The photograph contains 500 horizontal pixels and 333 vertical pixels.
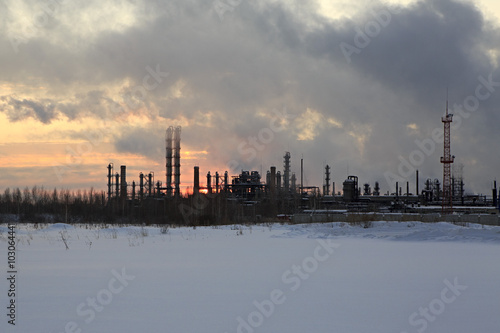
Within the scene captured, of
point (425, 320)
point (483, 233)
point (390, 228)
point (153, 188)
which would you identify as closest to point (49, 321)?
point (425, 320)

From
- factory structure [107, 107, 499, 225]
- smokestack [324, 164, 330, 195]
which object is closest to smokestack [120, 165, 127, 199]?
factory structure [107, 107, 499, 225]

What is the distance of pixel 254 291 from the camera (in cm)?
794

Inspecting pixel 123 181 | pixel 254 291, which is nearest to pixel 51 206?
pixel 123 181

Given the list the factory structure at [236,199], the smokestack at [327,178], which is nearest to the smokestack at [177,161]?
the factory structure at [236,199]

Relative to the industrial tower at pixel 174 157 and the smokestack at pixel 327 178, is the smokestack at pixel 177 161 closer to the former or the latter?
the industrial tower at pixel 174 157

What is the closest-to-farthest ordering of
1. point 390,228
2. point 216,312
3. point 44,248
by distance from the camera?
point 216,312
point 44,248
point 390,228

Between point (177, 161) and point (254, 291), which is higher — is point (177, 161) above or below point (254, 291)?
above

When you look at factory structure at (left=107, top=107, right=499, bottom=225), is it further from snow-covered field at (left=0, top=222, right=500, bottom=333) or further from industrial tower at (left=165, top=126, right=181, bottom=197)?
snow-covered field at (left=0, top=222, right=500, bottom=333)

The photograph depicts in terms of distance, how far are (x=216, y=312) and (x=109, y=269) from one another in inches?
187

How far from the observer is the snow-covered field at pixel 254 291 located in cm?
586

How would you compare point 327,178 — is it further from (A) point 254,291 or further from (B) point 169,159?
(A) point 254,291

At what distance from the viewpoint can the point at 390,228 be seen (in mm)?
24625

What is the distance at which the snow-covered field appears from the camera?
586 cm

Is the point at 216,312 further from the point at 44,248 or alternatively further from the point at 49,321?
the point at 44,248
